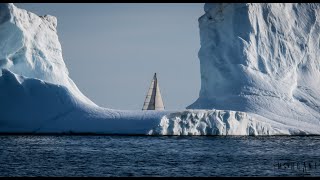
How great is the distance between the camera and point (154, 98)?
54469mm

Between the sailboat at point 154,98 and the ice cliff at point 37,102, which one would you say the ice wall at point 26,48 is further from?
the sailboat at point 154,98

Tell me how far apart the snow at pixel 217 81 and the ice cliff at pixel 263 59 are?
2.5 inches

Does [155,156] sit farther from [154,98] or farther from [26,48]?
[154,98]

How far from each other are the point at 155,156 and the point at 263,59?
796 inches

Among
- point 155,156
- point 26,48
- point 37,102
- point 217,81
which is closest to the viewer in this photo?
point 155,156

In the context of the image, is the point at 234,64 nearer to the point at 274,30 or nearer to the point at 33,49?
the point at 274,30

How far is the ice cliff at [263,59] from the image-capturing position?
5022 cm

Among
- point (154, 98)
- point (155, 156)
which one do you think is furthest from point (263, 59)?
point (155, 156)

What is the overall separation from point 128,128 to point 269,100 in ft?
36.6

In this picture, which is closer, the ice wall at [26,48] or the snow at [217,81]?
the snow at [217,81]

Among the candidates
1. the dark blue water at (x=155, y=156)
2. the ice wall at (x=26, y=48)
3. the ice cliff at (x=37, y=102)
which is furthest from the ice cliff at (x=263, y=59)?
the ice cliff at (x=37, y=102)

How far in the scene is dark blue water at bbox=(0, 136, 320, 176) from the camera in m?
27.8

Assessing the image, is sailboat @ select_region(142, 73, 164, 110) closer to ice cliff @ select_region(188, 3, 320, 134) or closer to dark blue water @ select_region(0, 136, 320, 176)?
ice cliff @ select_region(188, 3, 320, 134)

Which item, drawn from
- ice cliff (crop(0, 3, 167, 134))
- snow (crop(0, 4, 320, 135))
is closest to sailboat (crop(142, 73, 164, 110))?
snow (crop(0, 4, 320, 135))
